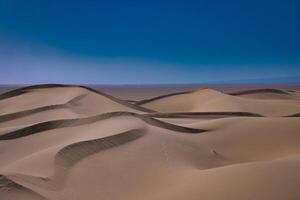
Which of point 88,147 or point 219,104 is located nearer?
point 88,147

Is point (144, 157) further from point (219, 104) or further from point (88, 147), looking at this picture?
point (219, 104)

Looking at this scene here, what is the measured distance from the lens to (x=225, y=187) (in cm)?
203

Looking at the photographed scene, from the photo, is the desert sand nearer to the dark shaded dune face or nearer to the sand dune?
the dark shaded dune face

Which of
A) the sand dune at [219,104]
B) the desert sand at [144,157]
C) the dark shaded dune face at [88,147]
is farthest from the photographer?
the sand dune at [219,104]

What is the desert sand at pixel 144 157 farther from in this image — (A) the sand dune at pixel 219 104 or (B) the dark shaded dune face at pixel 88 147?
(A) the sand dune at pixel 219 104

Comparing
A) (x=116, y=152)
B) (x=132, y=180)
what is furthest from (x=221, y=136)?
(x=132, y=180)

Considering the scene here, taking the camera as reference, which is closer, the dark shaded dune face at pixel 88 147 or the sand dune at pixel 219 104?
the dark shaded dune face at pixel 88 147

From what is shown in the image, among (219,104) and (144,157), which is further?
(219,104)

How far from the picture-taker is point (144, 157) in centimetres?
272

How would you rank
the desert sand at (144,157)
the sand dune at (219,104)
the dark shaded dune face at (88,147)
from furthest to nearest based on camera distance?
the sand dune at (219,104)
the dark shaded dune face at (88,147)
the desert sand at (144,157)

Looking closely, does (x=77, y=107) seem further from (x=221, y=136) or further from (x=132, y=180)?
(x=132, y=180)

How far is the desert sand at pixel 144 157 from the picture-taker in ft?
6.63

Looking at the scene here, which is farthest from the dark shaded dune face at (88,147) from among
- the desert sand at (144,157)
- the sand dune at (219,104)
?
the sand dune at (219,104)

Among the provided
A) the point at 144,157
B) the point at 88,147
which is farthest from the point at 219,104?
the point at 88,147
